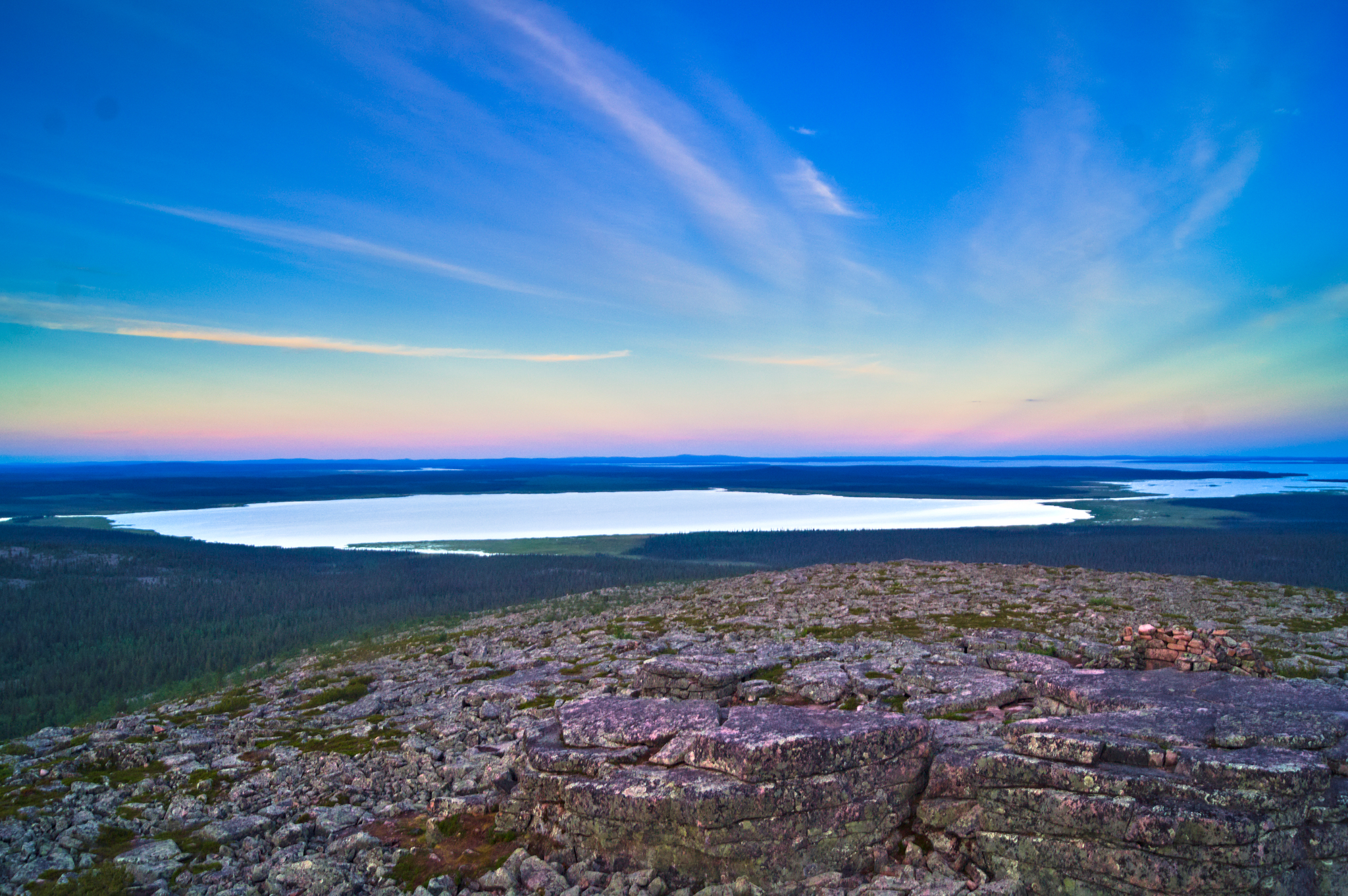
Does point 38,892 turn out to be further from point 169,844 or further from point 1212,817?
point 1212,817

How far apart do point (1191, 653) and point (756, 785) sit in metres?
10.5

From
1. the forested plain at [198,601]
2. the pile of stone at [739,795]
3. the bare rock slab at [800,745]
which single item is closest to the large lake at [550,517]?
the forested plain at [198,601]

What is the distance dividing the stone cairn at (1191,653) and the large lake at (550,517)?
72157mm

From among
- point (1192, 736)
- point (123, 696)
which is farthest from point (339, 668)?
point (1192, 736)

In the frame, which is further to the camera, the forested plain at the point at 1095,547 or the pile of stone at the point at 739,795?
the forested plain at the point at 1095,547

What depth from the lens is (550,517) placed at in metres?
110

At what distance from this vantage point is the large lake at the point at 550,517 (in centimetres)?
8738

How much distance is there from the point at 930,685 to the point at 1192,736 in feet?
17.0

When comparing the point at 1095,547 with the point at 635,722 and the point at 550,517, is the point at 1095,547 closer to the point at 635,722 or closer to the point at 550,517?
the point at 635,722

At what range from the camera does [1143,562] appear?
5531 cm

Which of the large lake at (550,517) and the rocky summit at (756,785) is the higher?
the rocky summit at (756,785)

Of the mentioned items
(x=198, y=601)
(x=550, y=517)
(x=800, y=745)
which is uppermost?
(x=800, y=745)

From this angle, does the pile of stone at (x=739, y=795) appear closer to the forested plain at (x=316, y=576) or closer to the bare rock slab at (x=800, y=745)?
the bare rock slab at (x=800, y=745)

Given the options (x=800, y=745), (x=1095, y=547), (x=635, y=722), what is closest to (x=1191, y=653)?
(x=800, y=745)
